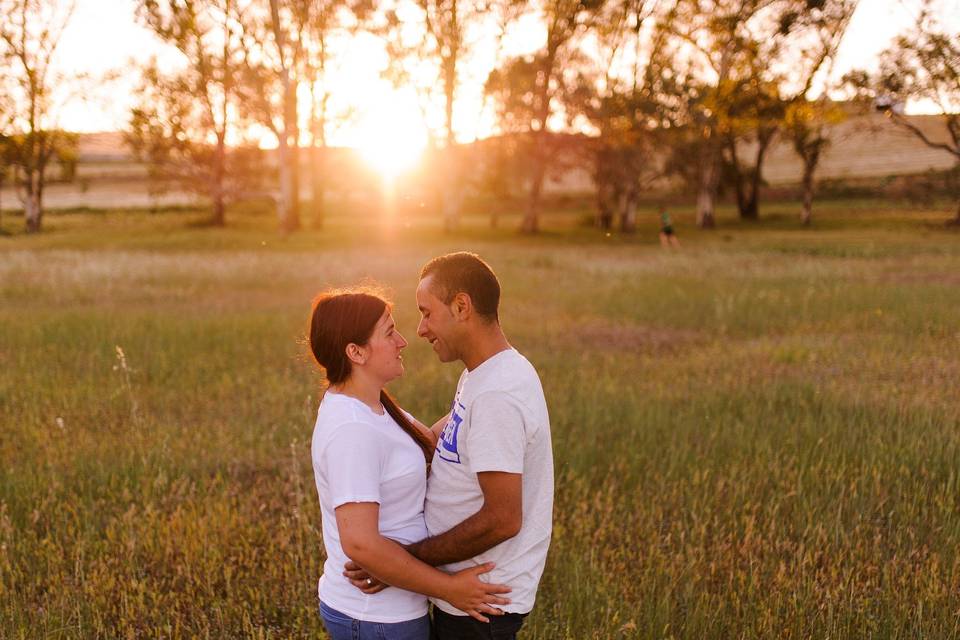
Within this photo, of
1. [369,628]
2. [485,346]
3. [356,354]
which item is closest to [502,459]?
[485,346]

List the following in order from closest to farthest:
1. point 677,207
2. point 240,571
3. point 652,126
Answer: point 240,571, point 652,126, point 677,207

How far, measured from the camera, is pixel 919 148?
10088cm

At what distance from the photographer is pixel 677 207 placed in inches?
2739

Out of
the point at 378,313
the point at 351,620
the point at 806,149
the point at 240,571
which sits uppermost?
the point at 806,149

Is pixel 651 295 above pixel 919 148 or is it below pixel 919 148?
below

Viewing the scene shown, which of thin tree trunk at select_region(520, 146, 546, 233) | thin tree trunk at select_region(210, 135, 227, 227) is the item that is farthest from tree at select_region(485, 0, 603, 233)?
thin tree trunk at select_region(210, 135, 227, 227)

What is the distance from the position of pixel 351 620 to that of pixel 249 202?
62.6 metres

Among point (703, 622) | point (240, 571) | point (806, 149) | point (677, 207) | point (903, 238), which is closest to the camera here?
point (703, 622)

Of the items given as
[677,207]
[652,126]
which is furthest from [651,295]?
[677,207]

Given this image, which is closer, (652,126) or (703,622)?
(703,622)

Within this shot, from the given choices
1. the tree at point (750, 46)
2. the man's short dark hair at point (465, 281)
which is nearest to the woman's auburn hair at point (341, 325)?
the man's short dark hair at point (465, 281)

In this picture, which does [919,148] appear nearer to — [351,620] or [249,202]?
[249,202]

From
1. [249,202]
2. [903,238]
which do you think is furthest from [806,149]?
[249,202]

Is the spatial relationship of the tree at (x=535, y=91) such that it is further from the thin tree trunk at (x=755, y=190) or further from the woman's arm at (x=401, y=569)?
the woman's arm at (x=401, y=569)
